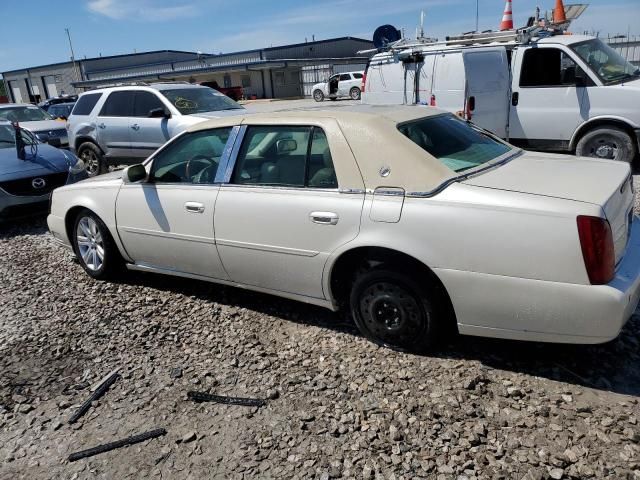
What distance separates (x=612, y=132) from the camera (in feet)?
25.2

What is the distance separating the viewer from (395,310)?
3.31 metres

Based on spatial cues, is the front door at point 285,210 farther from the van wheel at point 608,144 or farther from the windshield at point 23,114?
the windshield at point 23,114

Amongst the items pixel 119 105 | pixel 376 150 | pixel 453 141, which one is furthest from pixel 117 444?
pixel 119 105

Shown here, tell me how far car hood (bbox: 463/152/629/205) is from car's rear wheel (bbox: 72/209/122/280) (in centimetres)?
331

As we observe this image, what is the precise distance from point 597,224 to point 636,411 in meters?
1.01

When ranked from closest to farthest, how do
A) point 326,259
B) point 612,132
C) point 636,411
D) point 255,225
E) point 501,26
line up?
point 636,411
point 326,259
point 255,225
point 612,132
point 501,26

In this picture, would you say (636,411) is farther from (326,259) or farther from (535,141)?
(535,141)

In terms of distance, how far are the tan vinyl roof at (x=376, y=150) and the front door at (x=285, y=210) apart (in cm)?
3

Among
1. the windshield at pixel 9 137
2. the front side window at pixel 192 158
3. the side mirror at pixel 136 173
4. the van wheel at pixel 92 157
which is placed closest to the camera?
the front side window at pixel 192 158

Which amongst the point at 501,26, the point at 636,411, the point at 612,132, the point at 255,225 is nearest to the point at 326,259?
the point at 255,225

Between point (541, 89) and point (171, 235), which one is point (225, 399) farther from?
point (541, 89)

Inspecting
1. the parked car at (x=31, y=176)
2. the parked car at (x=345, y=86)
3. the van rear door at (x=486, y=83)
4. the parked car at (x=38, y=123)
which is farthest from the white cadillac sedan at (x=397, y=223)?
the parked car at (x=345, y=86)

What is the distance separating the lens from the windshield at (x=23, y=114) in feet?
44.5

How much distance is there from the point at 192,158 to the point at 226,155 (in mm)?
445
